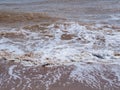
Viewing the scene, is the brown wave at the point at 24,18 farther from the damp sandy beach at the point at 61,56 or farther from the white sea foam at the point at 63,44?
the white sea foam at the point at 63,44

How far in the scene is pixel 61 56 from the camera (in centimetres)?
489

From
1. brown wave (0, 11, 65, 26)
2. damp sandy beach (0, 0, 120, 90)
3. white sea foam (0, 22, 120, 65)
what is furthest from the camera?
brown wave (0, 11, 65, 26)

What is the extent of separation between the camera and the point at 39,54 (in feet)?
16.5

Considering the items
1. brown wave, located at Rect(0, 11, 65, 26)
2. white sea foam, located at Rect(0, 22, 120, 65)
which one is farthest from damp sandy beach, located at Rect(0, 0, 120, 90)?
brown wave, located at Rect(0, 11, 65, 26)

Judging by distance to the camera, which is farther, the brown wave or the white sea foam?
the brown wave

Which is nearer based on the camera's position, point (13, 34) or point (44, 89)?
point (44, 89)

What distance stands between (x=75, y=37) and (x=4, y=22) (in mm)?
2999

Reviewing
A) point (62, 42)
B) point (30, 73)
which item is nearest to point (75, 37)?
point (62, 42)

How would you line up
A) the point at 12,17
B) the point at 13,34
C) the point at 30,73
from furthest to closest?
the point at 12,17 → the point at 13,34 → the point at 30,73

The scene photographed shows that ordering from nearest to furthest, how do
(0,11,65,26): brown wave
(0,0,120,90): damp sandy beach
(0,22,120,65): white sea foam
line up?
(0,0,120,90): damp sandy beach
(0,22,120,65): white sea foam
(0,11,65,26): brown wave

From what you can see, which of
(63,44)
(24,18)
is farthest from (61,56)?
(24,18)

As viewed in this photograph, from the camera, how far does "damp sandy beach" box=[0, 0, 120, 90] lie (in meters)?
3.97

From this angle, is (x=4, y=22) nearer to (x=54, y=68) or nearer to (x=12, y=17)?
(x=12, y=17)

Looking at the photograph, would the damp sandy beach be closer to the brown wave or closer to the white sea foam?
the white sea foam
